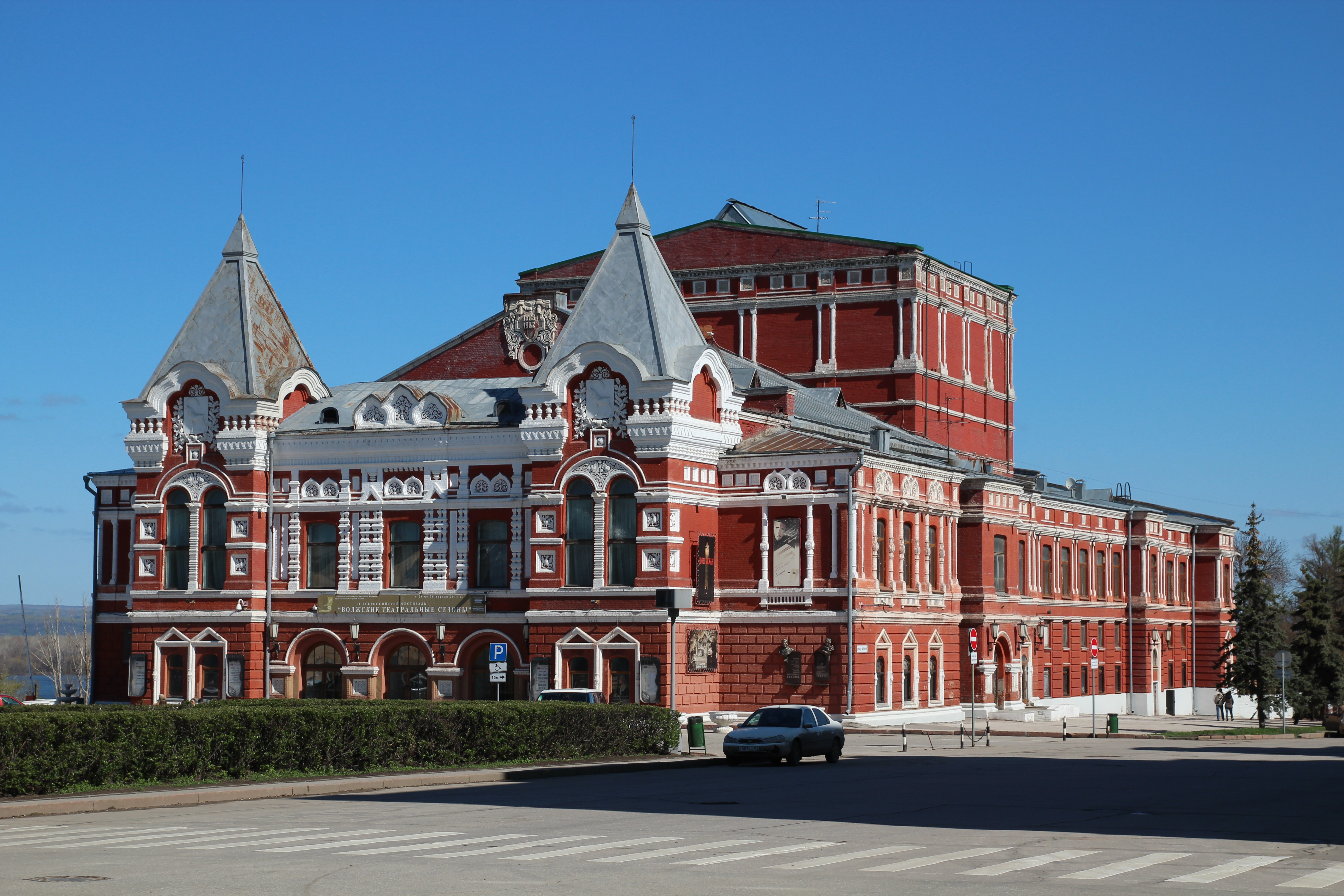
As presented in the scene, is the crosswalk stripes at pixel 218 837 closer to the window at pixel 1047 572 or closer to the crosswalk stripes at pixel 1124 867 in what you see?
the crosswalk stripes at pixel 1124 867

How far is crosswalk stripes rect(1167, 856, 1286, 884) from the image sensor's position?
17359 millimetres

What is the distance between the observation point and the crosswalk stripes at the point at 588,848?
18797mm

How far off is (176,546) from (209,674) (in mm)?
4395

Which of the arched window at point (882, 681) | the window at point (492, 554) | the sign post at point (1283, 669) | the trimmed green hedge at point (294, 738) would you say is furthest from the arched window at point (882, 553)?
the trimmed green hedge at point (294, 738)

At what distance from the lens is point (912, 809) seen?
83.0 ft

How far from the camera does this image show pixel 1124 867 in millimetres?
18438

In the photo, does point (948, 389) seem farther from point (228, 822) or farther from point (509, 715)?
point (228, 822)

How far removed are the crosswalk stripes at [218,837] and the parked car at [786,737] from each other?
1622 centimetres

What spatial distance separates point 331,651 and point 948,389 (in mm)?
30847

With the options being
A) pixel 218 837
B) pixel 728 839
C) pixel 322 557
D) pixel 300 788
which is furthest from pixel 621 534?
pixel 218 837

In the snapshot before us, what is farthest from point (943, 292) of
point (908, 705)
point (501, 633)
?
point (501, 633)

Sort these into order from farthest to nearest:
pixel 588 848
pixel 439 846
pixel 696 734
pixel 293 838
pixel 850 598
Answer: pixel 850 598 < pixel 696 734 < pixel 293 838 < pixel 439 846 < pixel 588 848

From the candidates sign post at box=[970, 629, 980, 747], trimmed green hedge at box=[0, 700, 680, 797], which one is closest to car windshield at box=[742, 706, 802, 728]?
trimmed green hedge at box=[0, 700, 680, 797]

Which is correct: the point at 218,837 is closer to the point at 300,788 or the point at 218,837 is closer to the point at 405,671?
Result: the point at 300,788
